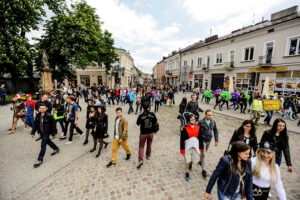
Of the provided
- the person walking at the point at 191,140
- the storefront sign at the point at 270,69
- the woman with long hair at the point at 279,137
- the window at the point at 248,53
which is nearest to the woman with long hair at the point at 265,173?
the woman with long hair at the point at 279,137

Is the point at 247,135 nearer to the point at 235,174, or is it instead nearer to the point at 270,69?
the point at 235,174

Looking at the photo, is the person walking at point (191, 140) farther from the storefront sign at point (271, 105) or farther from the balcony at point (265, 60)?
the balcony at point (265, 60)

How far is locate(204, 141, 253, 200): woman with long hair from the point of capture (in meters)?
1.84

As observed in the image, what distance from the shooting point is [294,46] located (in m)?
12.8

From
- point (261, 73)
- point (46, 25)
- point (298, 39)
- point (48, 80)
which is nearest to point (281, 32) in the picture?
point (298, 39)

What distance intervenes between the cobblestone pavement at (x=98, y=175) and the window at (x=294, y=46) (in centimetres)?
1344

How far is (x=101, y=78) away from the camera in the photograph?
102 feet

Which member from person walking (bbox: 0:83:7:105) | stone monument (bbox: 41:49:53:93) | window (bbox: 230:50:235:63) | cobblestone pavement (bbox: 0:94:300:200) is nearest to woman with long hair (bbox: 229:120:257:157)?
cobblestone pavement (bbox: 0:94:300:200)

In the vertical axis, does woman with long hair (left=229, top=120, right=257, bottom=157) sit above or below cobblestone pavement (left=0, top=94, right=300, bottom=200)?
above

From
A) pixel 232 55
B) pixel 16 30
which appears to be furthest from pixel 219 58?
pixel 16 30

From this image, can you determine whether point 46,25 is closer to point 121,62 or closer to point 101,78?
point 101,78

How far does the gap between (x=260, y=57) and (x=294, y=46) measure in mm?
2741

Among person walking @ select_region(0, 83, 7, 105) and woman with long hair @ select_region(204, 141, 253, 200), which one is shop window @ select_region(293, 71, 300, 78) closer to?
woman with long hair @ select_region(204, 141, 253, 200)

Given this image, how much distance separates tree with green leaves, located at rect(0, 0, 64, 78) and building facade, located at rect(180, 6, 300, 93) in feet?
50.5
